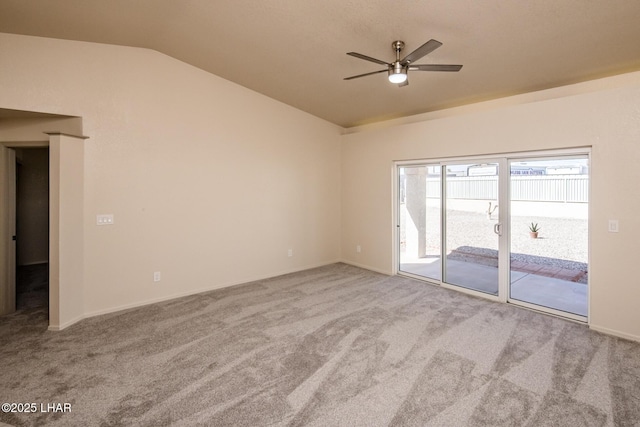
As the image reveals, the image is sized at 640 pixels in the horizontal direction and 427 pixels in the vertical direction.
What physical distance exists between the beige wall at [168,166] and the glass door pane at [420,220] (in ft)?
6.35

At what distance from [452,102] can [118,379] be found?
5429 mm

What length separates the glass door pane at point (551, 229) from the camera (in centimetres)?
385

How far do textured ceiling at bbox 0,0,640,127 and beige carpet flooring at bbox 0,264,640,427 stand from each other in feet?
10.00

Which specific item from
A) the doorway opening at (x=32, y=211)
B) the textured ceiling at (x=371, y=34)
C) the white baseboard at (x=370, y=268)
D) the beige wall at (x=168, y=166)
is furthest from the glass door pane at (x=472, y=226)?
the doorway opening at (x=32, y=211)

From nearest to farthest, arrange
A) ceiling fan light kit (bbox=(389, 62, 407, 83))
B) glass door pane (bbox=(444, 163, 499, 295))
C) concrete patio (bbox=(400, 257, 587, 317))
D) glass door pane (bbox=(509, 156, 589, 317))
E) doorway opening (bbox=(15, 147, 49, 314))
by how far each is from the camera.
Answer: ceiling fan light kit (bbox=(389, 62, 407, 83)) → glass door pane (bbox=(509, 156, 589, 317)) → concrete patio (bbox=(400, 257, 587, 317)) → glass door pane (bbox=(444, 163, 499, 295)) → doorway opening (bbox=(15, 147, 49, 314))

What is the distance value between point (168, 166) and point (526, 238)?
5253 mm

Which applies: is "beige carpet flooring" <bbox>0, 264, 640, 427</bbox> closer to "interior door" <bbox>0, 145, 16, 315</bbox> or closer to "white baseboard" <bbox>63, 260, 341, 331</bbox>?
"white baseboard" <bbox>63, 260, 341, 331</bbox>

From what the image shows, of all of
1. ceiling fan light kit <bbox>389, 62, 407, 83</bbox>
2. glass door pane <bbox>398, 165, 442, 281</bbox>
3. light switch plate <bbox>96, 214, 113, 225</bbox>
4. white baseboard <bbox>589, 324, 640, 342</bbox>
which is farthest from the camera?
glass door pane <bbox>398, 165, 442, 281</bbox>

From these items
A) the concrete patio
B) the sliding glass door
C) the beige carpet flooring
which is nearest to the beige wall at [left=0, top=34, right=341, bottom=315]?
the beige carpet flooring

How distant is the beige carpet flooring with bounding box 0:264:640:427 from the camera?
7.27 ft

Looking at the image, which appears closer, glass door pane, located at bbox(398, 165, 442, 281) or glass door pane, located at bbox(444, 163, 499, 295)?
glass door pane, located at bbox(444, 163, 499, 295)

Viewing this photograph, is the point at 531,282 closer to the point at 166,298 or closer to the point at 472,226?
the point at 472,226

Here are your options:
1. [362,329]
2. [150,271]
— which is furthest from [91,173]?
[362,329]

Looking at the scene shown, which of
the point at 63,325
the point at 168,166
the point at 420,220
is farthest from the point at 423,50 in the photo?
the point at 63,325
